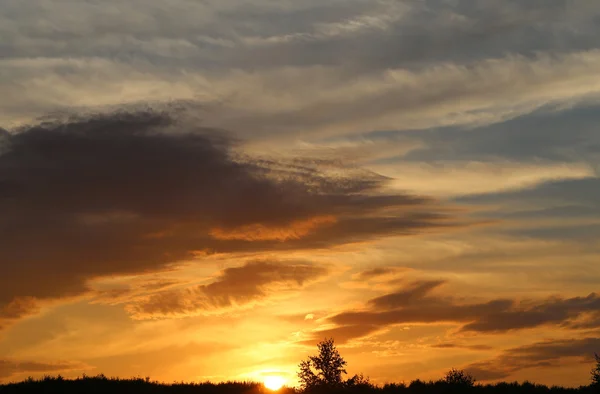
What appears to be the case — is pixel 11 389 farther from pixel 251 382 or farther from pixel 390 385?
pixel 390 385

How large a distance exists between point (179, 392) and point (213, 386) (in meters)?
2.24

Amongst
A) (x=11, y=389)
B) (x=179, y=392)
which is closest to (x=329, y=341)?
(x=179, y=392)

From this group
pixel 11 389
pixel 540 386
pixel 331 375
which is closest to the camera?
pixel 11 389

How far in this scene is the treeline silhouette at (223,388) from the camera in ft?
151

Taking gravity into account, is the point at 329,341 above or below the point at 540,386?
above

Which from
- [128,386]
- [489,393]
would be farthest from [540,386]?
[128,386]

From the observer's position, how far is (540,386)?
4912 cm

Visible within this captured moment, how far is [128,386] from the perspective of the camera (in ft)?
153

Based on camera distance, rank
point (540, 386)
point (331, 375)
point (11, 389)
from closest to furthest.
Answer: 1. point (11, 389)
2. point (540, 386)
3. point (331, 375)

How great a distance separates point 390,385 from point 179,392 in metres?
13.8

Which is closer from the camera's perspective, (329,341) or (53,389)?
(53,389)

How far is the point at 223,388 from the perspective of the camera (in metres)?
47.3

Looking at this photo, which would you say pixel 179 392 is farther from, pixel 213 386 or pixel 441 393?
pixel 441 393

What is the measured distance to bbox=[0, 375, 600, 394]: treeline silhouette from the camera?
46.1 m
